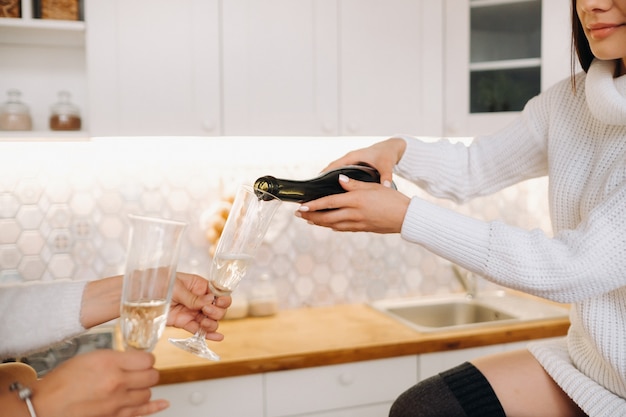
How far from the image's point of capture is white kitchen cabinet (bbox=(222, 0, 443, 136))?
1970mm

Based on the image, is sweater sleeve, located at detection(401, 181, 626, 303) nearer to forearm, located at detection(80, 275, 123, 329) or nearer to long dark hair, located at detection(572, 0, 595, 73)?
long dark hair, located at detection(572, 0, 595, 73)

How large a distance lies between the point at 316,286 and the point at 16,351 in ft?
4.83

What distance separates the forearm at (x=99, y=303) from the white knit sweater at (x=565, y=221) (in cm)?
57

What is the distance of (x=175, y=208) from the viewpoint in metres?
2.27

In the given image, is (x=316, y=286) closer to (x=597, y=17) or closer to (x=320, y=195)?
(x=320, y=195)

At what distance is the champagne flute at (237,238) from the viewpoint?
102 centimetres

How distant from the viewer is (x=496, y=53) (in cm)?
225

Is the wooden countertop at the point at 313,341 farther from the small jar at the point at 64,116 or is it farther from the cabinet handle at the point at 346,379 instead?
the small jar at the point at 64,116

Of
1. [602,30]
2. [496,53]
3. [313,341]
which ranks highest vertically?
[496,53]

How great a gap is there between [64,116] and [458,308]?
1733 mm

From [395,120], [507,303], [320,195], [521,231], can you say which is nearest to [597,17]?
[521,231]

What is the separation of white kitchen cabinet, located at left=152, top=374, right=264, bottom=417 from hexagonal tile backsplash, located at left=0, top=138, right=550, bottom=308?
0.62m

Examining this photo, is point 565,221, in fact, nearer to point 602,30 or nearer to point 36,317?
point 602,30

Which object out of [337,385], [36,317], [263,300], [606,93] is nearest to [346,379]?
[337,385]
